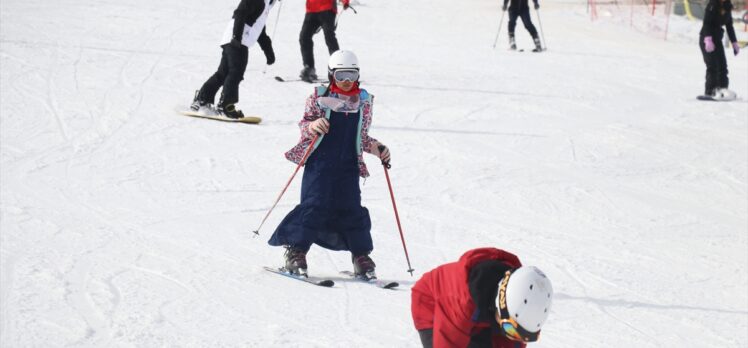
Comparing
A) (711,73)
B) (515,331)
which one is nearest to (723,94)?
(711,73)

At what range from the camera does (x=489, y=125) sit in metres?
13.0

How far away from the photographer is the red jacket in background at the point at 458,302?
12.6 feet

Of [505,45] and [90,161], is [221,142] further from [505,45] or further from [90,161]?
[505,45]

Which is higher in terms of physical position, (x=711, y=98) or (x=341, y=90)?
(x=341, y=90)

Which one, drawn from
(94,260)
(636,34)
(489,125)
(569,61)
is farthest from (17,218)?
(636,34)

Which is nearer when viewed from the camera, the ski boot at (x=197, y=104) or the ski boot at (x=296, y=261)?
the ski boot at (x=296, y=261)

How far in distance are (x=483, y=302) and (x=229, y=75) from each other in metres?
8.10

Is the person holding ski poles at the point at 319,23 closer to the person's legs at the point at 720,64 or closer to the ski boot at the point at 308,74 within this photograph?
the ski boot at the point at 308,74

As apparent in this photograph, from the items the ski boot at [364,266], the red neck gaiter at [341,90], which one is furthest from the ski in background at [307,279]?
the red neck gaiter at [341,90]

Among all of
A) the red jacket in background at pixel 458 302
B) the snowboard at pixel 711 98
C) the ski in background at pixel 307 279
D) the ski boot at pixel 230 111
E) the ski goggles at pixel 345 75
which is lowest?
the snowboard at pixel 711 98

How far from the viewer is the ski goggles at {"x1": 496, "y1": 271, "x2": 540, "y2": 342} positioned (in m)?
3.57

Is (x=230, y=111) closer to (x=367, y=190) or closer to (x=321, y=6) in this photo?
(x=367, y=190)

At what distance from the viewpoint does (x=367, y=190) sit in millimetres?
9930

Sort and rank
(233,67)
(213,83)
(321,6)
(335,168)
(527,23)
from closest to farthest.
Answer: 1. (335,168)
2. (233,67)
3. (213,83)
4. (321,6)
5. (527,23)
